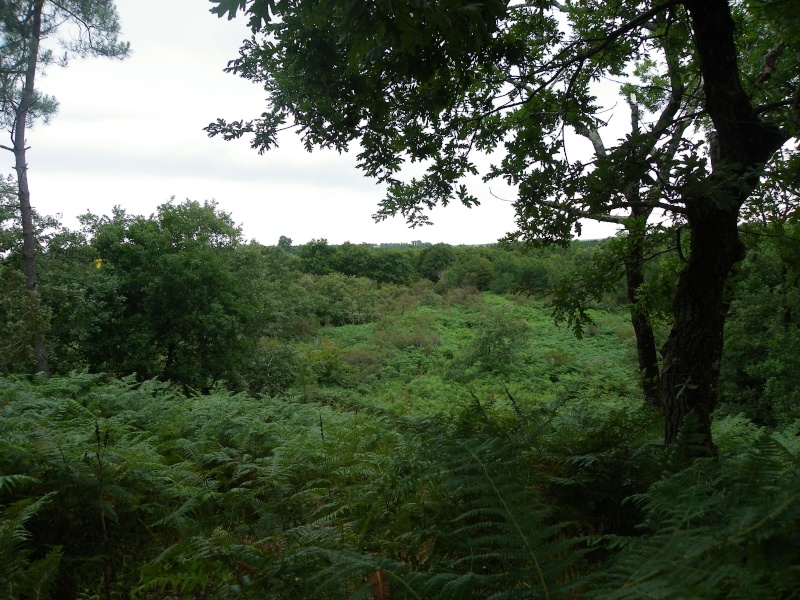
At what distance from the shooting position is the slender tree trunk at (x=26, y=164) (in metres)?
Result: 11.8

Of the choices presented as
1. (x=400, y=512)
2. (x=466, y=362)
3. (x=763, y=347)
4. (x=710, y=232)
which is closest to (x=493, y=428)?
(x=400, y=512)

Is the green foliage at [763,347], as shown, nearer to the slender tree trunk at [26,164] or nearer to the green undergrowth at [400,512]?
the green undergrowth at [400,512]

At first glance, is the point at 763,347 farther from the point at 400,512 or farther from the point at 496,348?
the point at 400,512

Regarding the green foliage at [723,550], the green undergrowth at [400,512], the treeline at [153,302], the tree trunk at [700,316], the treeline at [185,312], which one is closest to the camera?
the green foliage at [723,550]

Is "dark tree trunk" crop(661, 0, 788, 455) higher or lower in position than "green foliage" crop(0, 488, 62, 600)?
Result: higher

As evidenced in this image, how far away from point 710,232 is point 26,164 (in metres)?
15.3

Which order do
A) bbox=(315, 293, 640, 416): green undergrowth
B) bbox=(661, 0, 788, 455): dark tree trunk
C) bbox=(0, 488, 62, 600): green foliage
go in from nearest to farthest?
bbox=(0, 488, 62, 600): green foliage
bbox=(661, 0, 788, 455): dark tree trunk
bbox=(315, 293, 640, 416): green undergrowth

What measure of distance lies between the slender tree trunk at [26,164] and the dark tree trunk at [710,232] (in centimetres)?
1378

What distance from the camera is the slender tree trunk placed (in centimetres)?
1179

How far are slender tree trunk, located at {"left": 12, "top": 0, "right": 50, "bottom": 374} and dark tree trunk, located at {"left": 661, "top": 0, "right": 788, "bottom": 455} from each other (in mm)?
13782

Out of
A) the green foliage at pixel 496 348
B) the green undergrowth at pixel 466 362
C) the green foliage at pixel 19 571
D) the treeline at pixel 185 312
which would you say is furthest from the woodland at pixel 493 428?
the green foliage at pixel 496 348

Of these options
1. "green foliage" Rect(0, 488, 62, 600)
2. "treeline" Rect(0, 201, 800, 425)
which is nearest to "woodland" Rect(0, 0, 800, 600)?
Result: "green foliage" Rect(0, 488, 62, 600)

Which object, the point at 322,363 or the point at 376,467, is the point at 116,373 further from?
the point at 376,467

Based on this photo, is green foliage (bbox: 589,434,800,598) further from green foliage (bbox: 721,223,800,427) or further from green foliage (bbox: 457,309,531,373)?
green foliage (bbox: 457,309,531,373)
